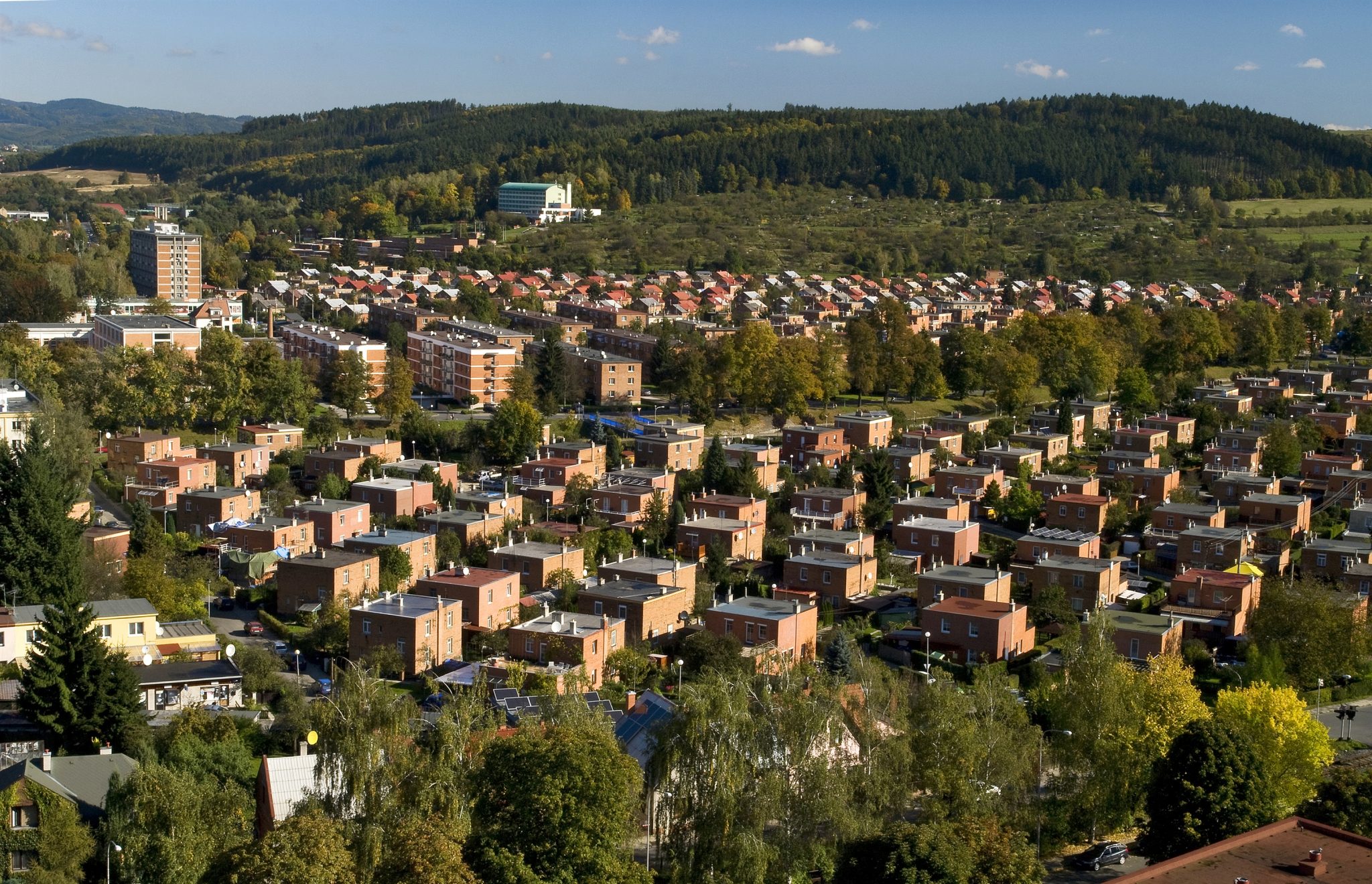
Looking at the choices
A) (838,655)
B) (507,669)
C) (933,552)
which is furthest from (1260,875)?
(933,552)

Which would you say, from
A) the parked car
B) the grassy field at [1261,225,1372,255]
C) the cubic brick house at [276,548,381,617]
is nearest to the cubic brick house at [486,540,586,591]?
the cubic brick house at [276,548,381,617]

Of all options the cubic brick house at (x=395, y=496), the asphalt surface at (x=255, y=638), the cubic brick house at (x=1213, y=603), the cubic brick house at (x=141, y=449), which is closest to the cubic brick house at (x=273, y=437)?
the cubic brick house at (x=141, y=449)

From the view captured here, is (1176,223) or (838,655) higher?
(1176,223)

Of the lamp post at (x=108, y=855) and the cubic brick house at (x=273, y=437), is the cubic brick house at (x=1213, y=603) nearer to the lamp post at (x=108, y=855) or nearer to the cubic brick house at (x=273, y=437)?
the lamp post at (x=108, y=855)

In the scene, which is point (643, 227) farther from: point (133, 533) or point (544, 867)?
Answer: point (544, 867)

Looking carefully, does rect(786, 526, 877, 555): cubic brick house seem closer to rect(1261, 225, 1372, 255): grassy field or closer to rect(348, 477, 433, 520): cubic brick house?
rect(348, 477, 433, 520): cubic brick house
